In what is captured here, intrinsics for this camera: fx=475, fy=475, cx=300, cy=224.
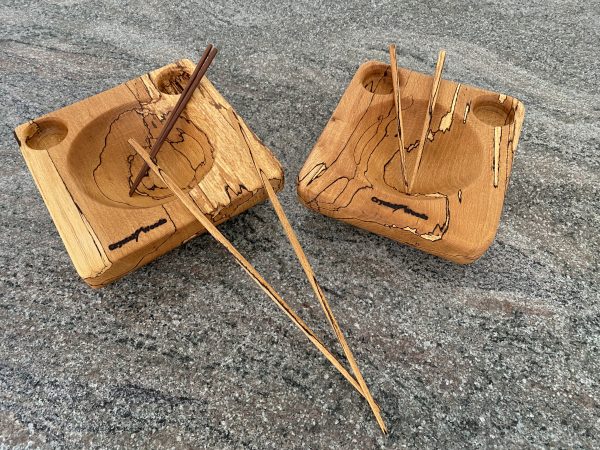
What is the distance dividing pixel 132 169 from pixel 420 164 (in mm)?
566

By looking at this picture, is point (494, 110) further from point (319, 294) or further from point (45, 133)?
point (45, 133)

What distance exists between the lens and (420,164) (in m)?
0.94

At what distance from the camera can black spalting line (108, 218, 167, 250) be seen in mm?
728

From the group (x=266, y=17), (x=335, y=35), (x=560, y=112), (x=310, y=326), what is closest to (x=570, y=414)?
(x=310, y=326)

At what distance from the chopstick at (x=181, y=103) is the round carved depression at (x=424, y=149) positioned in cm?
32

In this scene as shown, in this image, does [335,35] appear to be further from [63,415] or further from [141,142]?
[63,415]

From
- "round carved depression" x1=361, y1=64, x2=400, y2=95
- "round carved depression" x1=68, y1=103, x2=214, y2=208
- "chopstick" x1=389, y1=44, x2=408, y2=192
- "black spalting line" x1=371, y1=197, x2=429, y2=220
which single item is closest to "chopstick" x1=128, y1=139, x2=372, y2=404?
"round carved depression" x1=68, y1=103, x2=214, y2=208

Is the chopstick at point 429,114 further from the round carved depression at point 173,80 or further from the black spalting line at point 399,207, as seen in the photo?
the round carved depression at point 173,80

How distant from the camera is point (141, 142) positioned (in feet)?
3.04

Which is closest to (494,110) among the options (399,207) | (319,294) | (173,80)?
(399,207)

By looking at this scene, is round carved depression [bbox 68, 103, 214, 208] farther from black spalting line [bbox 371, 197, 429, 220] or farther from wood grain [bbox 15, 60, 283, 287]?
black spalting line [bbox 371, 197, 429, 220]

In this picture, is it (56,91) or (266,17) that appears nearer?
(56,91)

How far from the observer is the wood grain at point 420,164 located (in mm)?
771

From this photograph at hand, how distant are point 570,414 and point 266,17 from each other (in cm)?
123
